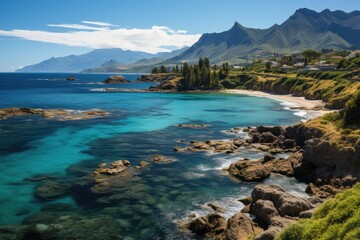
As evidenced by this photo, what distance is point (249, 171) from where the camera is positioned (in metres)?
52.6

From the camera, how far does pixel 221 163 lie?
199ft

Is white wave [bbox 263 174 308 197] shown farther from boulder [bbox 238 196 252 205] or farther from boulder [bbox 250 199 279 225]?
boulder [bbox 250 199 279 225]

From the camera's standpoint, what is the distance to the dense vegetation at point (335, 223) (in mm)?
19078

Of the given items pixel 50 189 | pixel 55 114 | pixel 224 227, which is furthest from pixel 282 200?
pixel 55 114

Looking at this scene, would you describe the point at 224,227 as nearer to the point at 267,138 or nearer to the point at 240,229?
the point at 240,229

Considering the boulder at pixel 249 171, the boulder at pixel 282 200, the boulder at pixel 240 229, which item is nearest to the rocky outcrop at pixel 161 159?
the boulder at pixel 249 171

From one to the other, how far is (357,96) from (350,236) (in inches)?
1886

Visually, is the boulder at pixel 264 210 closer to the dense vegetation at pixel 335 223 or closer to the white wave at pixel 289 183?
the white wave at pixel 289 183

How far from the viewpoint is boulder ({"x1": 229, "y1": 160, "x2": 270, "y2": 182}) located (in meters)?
51.7

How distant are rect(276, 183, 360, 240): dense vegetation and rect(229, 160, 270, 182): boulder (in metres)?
28.4

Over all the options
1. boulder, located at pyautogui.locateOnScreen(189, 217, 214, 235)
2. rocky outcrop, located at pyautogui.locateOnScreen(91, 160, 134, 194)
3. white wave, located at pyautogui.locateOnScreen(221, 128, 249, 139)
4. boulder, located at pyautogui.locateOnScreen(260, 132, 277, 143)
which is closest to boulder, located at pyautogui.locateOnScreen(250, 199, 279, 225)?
boulder, located at pyautogui.locateOnScreen(189, 217, 214, 235)

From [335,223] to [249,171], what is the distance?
3214 cm

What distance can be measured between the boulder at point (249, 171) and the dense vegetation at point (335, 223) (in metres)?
28.4

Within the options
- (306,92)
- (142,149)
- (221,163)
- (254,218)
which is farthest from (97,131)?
(306,92)
